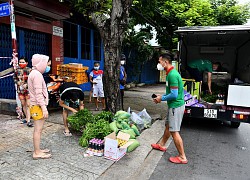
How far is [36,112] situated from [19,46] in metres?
4.08

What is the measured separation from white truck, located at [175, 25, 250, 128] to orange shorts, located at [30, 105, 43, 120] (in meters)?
3.57

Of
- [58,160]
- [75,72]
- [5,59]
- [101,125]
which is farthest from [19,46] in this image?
[58,160]

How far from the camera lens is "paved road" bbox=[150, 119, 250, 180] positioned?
3.36 metres

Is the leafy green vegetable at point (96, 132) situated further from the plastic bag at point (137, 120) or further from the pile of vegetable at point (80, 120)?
the plastic bag at point (137, 120)

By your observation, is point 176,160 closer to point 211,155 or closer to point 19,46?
point 211,155

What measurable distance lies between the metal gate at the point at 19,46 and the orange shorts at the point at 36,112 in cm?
305

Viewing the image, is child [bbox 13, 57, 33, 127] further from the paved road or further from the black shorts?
the black shorts

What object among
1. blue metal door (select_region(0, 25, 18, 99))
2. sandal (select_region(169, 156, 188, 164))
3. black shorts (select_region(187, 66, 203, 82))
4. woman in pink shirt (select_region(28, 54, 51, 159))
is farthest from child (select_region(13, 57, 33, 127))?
black shorts (select_region(187, 66, 203, 82))

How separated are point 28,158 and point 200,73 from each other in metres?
5.47

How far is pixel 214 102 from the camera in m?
6.01

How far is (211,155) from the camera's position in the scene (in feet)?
13.5

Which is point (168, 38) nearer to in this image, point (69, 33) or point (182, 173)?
point (69, 33)

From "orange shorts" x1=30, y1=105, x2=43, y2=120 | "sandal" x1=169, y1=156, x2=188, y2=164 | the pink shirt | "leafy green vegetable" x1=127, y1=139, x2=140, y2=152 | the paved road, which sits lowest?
the paved road

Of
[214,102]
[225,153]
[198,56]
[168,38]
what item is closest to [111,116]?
[225,153]
